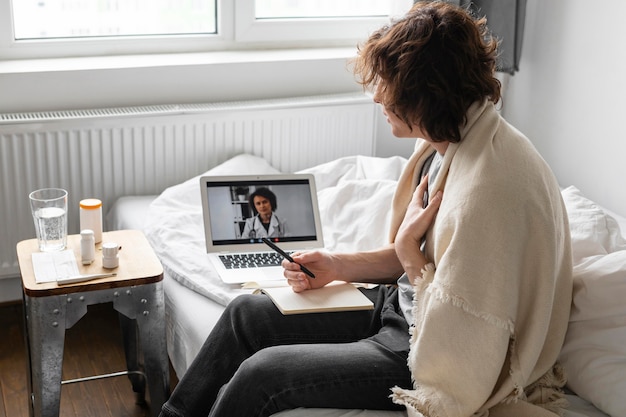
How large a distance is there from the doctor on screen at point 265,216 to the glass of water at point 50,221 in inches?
18.4

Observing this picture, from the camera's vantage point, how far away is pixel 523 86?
9.53 feet

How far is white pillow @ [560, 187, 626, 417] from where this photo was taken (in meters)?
1.60

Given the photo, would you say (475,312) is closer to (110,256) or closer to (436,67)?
(436,67)

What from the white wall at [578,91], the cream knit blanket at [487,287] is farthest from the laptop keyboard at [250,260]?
the white wall at [578,91]

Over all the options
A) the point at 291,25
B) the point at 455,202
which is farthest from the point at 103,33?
the point at 455,202

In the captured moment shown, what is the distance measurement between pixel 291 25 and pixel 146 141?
734 millimetres

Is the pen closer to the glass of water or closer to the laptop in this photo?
the glass of water

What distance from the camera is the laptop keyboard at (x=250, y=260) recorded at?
2.13m

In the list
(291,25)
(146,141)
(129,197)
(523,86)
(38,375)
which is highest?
(291,25)

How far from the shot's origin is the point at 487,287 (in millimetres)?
1479

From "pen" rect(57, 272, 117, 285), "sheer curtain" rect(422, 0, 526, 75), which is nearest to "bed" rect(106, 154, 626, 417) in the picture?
"pen" rect(57, 272, 117, 285)

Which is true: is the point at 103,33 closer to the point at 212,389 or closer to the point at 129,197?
the point at 129,197

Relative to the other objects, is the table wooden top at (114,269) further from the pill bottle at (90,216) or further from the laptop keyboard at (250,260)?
the laptop keyboard at (250,260)

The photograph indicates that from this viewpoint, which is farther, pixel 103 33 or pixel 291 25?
pixel 291 25
